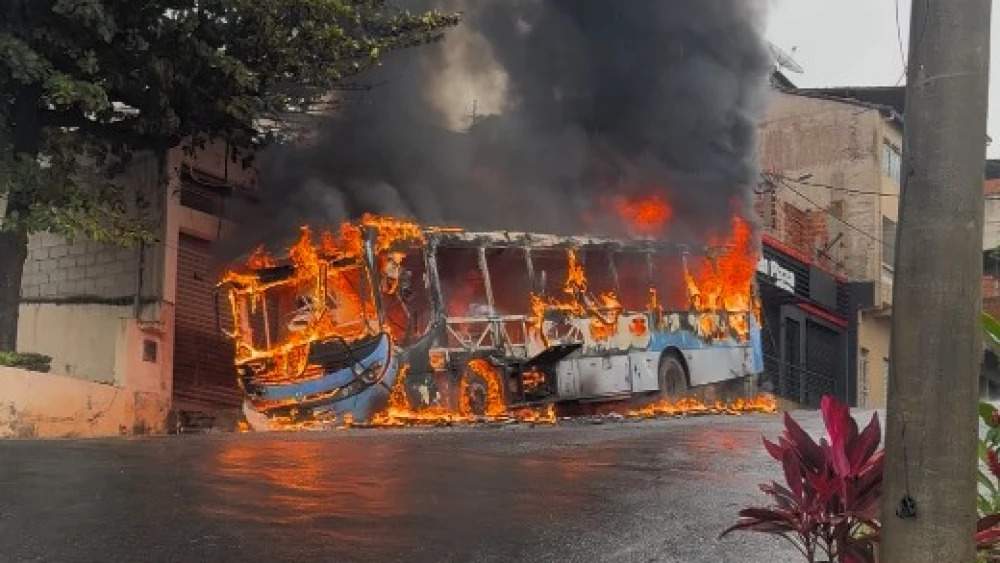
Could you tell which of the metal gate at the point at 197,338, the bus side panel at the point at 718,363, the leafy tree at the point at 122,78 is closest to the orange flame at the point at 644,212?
the bus side panel at the point at 718,363

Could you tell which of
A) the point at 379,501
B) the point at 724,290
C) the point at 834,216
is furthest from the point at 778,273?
the point at 379,501

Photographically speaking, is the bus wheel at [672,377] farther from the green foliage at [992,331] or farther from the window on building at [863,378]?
the window on building at [863,378]

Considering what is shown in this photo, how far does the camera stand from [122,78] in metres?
12.8

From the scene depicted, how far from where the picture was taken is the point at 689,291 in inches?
692

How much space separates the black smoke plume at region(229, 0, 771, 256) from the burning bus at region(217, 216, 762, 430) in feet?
7.15

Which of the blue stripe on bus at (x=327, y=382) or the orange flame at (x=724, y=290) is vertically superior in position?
the orange flame at (x=724, y=290)

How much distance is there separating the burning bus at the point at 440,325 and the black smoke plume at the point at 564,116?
7.15ft

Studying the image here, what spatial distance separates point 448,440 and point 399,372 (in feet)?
11.6

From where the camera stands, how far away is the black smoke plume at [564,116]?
1838 centimetres

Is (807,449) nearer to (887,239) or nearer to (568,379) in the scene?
(568,379)

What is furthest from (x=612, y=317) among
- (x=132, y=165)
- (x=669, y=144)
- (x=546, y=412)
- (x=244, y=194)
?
(x=132, y=165)

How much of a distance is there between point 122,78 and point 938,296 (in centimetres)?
1169

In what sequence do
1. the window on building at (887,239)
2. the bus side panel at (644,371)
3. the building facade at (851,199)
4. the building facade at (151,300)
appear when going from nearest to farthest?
the building facade at (151,300), the bus side panel at (644,371), the building facade at (851,199), the window on building at (887,239)

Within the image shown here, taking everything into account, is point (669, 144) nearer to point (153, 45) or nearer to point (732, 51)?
point (732, 51)
